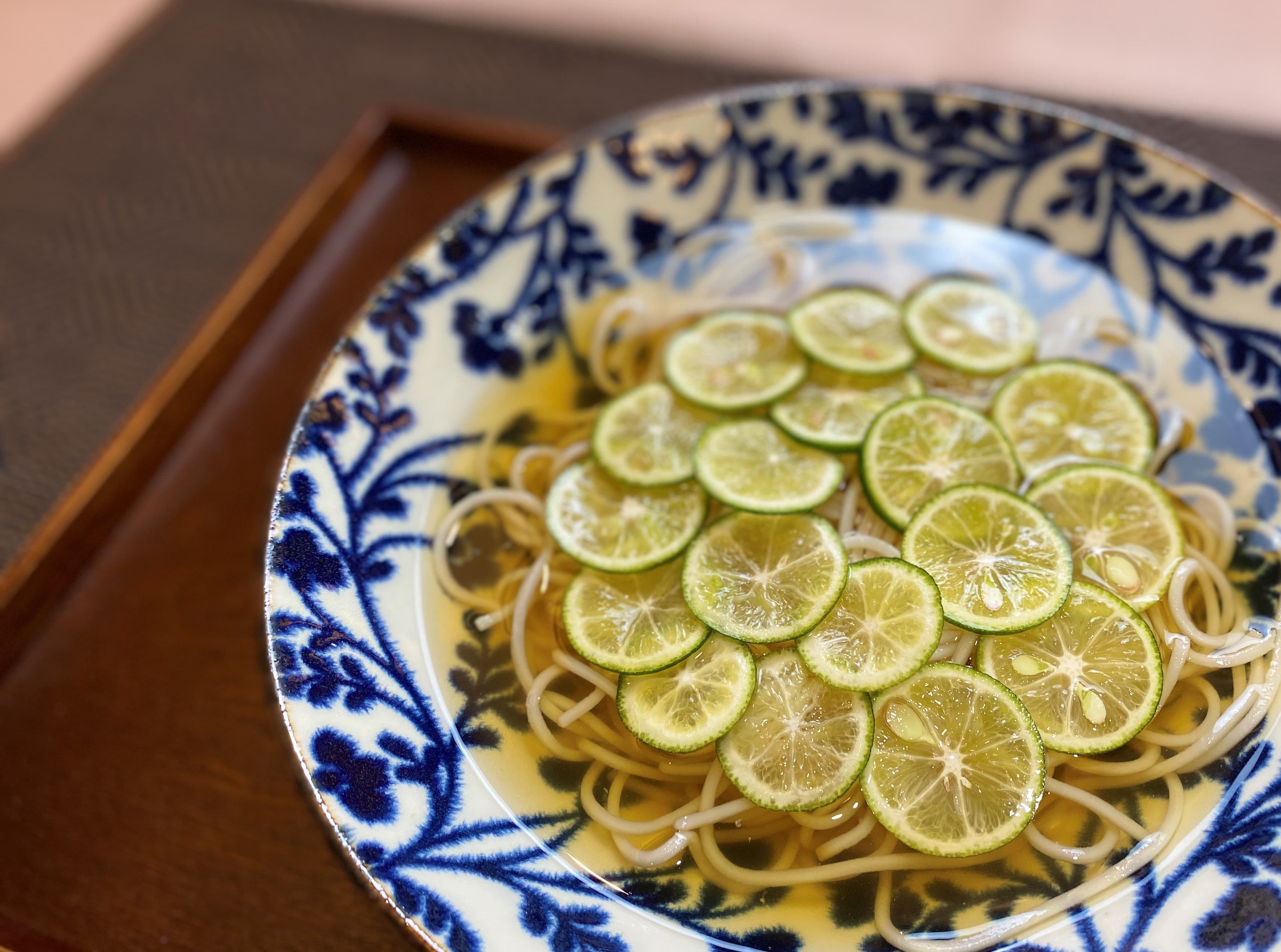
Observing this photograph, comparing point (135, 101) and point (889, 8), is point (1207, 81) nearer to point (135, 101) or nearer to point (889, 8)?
point (889, 8)

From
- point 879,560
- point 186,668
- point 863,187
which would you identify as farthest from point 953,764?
point 186,668

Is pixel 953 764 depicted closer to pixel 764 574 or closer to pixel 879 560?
pixel 879 560

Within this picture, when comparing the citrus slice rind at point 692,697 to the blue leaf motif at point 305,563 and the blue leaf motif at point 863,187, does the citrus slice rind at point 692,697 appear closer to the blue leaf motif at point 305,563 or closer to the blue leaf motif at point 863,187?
the blue leaf motif at point 305,563

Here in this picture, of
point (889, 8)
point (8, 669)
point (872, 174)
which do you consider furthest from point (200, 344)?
point (889, 8)

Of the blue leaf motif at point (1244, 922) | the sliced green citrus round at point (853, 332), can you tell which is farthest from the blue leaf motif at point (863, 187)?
the blue leaf motif at point (1244, 922)

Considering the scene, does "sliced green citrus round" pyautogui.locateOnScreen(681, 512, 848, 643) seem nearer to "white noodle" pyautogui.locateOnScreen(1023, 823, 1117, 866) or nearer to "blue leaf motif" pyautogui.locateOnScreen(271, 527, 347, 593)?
"white noodle" pyautogui.locateOnScreen(1023, 823, 1117, 866)

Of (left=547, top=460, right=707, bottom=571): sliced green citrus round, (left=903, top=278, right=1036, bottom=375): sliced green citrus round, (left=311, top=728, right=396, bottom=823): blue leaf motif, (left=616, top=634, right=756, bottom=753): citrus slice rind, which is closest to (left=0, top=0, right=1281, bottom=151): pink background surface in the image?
(left=903, top=278, right=1036, bottom=375): sliced green citrus round

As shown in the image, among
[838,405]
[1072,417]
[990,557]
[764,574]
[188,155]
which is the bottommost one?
[764,574]
